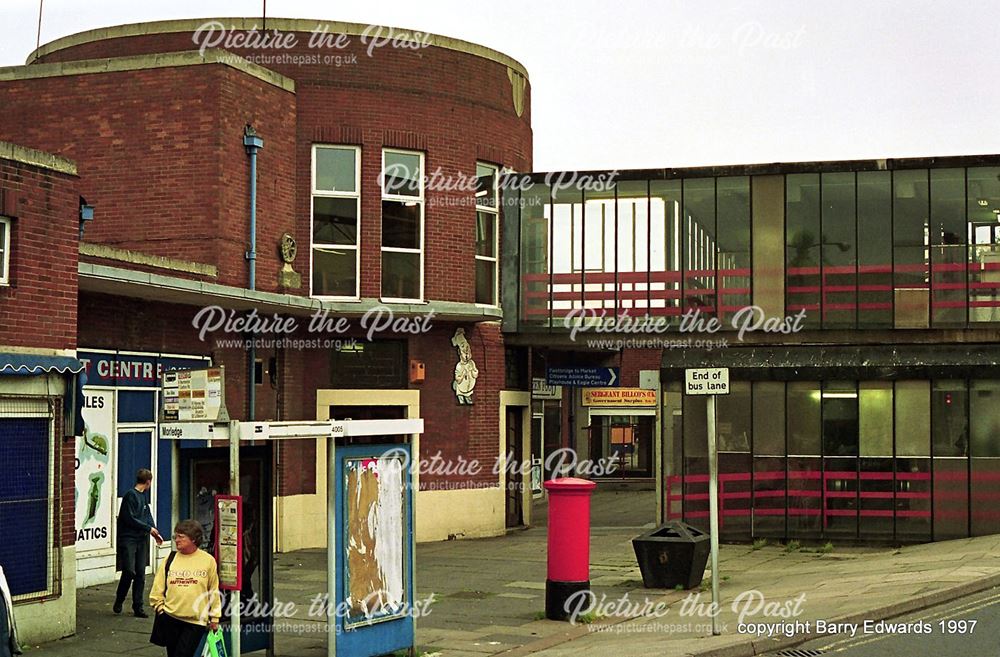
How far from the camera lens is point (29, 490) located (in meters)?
13.5

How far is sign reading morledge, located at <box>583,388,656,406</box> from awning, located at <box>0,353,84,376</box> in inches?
963

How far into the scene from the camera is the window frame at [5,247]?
1356 centimetres

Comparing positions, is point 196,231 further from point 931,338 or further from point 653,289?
point 931,338

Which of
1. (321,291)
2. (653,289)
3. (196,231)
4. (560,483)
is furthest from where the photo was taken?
(653,289)

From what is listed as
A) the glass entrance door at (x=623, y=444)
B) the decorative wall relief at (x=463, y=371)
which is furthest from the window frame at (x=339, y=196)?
the glass entrance door at (x=623, y=444)

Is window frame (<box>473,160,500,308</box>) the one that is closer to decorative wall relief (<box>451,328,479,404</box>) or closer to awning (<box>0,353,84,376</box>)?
decorative wall relief (<box>451,328,479,404</box>)

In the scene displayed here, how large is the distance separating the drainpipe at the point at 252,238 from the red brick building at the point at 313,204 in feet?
0.29

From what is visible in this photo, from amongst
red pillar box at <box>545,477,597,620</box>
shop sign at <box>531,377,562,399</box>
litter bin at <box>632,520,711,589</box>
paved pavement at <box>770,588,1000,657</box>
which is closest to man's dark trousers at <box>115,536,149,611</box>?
red pillar box at <box>545,477,597,620</box>

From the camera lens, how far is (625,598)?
54.2 ft

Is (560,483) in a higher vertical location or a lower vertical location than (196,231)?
lower

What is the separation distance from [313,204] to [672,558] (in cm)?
968

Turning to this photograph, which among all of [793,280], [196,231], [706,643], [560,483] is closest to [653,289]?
[793,280]

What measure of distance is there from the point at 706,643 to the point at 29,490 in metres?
7.07

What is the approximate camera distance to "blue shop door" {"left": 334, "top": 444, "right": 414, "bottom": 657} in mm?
11648
